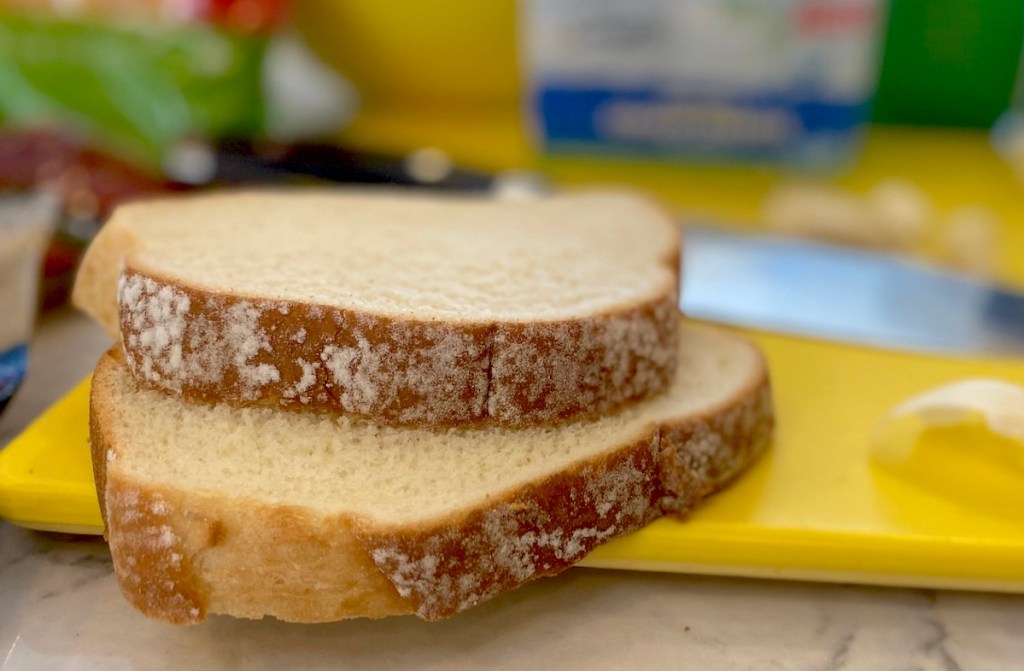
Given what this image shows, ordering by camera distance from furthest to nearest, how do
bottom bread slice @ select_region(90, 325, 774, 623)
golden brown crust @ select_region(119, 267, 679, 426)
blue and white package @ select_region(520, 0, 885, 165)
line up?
blue and white package @ select_region(520, 0, 885, 165)
golden brown crust @ select_region(119, 267, 679, 426)
bottom bread slice @ select_region(90, 325, 774, 623)

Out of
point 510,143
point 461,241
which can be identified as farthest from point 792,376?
point 510,143

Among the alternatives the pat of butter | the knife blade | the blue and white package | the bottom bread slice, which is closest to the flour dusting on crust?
the bottom bread slice

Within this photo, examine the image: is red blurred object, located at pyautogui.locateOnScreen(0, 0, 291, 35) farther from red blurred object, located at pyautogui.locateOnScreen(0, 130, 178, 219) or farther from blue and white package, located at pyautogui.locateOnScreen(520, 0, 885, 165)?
blue and white package, located at pyautogui.locateOnScreen(520, 0, 885, 165)

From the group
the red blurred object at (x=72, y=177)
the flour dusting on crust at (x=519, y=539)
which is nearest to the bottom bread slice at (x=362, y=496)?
the flour dusting on crust at (x=519, y=539)

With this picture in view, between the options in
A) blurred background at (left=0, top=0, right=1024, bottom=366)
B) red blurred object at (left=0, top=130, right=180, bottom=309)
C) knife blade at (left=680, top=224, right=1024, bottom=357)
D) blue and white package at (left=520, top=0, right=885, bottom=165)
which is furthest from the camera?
blue and white package at (left=520, top=0, right=885, bottom=165)

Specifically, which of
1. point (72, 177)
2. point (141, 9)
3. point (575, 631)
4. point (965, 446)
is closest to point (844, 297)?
point (965, 446)

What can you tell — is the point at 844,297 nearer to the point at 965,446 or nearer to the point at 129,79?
the point at 965,446

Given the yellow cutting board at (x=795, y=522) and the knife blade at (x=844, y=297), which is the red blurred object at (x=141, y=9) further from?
the yellow cutting board at (x=795, y=522)
